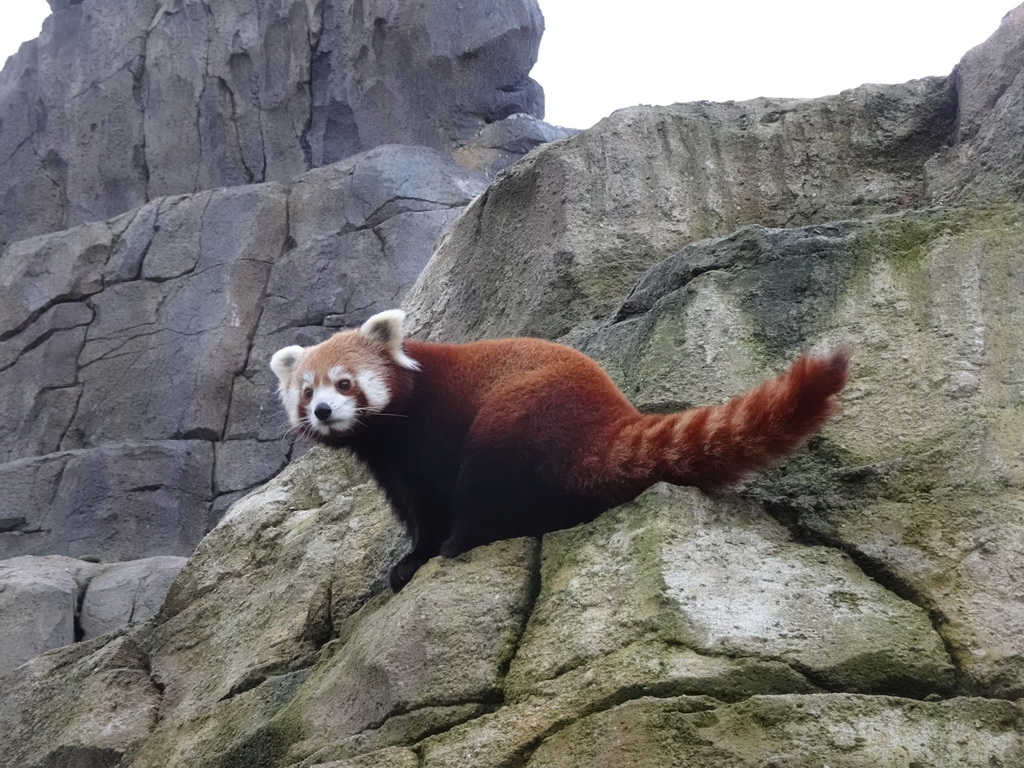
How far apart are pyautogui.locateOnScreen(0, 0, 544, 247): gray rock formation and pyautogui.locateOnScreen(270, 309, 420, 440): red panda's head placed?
8864mm

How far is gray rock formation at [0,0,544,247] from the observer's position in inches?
525

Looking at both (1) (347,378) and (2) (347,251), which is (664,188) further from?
(2) (347,251)

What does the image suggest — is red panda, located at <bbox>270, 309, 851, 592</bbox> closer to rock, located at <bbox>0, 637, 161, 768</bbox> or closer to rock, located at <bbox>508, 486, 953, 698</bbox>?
rock, located at <bbox>508, 486, 953, 698</bbox>

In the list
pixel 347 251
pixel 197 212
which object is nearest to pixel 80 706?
pixel 347 251

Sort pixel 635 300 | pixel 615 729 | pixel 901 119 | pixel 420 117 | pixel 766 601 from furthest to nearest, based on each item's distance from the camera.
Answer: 1. pixel 420 117
2. pixel 901 119
3. pixel 635 300
4. pixel 766 601
5. pixel 615 729

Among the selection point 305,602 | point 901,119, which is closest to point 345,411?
point 305,602

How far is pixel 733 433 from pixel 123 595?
25.4 ft

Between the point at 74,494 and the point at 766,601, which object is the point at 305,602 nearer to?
the point at 766,601

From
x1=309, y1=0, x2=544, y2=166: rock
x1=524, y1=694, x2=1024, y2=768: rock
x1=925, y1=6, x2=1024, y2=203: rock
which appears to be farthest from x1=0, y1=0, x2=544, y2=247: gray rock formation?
x1=524, y1=694, x2=1024, y2=768: rock

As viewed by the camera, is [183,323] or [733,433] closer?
[733,433]

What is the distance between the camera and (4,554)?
11750mm

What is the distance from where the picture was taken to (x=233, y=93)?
13.7 meters

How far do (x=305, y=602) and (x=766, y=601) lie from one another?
2226 millimetres

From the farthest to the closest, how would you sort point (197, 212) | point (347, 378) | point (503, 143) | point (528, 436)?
point (503, 143), point (197, 212), point (347, 378), point (528, 436)
